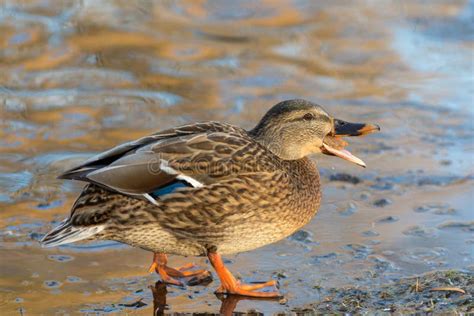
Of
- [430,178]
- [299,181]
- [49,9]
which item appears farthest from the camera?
[49,9]

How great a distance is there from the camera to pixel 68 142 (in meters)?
7.83

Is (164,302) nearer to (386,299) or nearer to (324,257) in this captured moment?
(324,257)

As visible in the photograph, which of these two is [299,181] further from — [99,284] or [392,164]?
[392,164]

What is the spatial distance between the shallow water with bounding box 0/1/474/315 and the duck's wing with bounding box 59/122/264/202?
66 cm

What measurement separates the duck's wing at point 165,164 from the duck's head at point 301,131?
1.12 feet

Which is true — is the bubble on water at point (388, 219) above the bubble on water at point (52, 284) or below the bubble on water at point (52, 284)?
above

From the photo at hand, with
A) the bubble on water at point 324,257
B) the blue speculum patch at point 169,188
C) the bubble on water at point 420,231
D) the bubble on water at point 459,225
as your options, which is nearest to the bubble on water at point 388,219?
the bubble on water at point 420,231

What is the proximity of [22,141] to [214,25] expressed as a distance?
143 inches

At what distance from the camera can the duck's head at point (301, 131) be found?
5.80 metres

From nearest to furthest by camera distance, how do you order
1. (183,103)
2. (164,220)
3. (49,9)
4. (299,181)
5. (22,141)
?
(164,220) < (299,181) < (22,141) < (183,103) < (49,9)

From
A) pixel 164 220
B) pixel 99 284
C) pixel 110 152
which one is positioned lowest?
pixel 99 284

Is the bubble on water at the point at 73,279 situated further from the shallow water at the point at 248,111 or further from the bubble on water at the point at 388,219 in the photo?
the bubble on water at the point at 388,219

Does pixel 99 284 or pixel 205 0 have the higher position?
pixel 205 0

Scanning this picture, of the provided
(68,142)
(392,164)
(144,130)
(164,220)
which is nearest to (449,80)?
(392,164)
